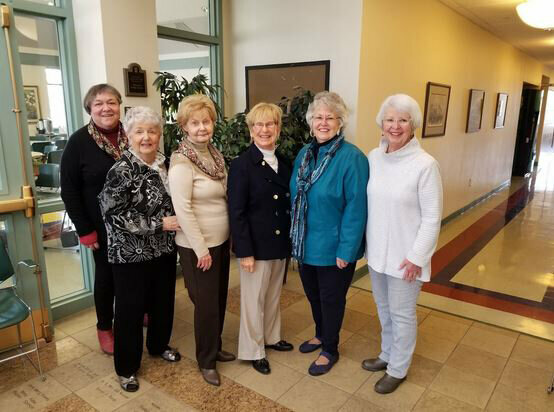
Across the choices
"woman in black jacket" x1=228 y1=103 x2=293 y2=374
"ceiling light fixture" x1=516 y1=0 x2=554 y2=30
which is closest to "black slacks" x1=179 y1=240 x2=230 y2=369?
"woman in black jacket" x1=228 y1=103 x2=293 y2=374

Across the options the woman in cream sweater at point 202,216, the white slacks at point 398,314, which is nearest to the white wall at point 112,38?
the woman in cream sweater at point 202,216

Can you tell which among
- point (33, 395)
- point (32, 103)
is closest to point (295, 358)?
point (33, 395)

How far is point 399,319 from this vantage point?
83.7 inches

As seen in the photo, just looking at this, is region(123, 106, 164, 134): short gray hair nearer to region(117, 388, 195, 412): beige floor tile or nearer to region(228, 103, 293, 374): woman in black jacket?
region(228, 103, 293, 374): woman in black jacket

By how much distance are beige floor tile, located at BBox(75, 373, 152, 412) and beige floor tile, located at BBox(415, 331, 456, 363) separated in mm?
1698

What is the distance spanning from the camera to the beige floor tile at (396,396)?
212cm

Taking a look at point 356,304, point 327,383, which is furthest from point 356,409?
point 356,304

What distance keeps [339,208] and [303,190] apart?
0.21 meters

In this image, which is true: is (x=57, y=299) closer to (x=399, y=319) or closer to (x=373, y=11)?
(x=399, y=319)

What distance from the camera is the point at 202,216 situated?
2.10 metres

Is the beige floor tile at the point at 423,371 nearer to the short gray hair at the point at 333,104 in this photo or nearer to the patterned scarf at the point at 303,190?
the patterned scarf at the point at 303,190

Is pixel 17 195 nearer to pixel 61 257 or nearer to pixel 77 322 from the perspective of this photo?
pixel 61 257

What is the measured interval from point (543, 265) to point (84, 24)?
187 inches

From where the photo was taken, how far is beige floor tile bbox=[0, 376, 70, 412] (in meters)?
2.10
